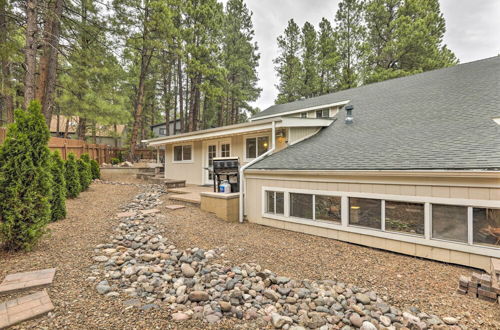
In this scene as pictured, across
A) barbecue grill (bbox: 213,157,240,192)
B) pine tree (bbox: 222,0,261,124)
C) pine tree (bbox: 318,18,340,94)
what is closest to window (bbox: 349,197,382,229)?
barbecue grill (bbox: 213,157,240,192)

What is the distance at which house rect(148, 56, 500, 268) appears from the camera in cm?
364

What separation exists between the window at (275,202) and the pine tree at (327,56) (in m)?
16.9

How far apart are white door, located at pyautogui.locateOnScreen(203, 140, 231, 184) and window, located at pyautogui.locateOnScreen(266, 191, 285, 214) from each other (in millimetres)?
4265

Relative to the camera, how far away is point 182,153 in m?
11.7

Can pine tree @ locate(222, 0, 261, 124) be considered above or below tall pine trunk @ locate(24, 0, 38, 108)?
above

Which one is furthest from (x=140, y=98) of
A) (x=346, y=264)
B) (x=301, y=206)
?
(x=346, y=264)

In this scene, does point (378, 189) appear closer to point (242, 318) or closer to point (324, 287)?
point (324, 287)

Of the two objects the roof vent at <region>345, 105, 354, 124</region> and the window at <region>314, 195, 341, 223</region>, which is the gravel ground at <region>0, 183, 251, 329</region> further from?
the roof vent at <region>345, 105, 354, 124</region>

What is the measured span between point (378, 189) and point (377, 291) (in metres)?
2.03

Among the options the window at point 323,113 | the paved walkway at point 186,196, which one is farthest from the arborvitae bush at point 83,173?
the window at point 323,113

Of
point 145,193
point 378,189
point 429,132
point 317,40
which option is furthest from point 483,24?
point 145,193

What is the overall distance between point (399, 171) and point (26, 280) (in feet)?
19.3

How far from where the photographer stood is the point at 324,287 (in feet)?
10.3

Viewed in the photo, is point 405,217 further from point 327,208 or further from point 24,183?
point 24,183
